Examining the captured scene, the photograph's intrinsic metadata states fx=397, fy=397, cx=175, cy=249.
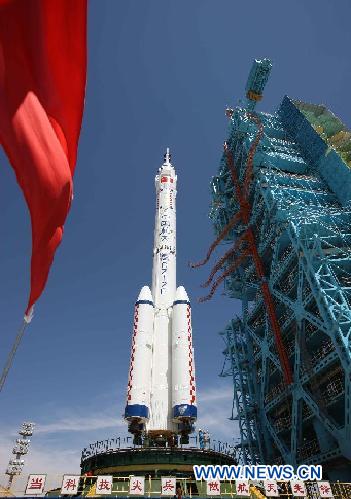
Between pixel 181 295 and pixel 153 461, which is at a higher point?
pixel 181 295

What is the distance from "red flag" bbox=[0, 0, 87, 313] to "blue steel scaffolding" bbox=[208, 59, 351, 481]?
93.2ft

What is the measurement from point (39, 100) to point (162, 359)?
2467 centimetres

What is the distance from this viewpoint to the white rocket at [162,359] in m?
26.5

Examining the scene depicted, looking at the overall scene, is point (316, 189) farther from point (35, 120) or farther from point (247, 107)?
point (35, 120)

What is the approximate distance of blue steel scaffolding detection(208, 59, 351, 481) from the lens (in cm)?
3425

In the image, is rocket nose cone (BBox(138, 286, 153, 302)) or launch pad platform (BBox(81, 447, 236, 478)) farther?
rocket nose cone (BBox(138, 286, 153, 302))

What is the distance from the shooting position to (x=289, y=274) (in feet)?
142

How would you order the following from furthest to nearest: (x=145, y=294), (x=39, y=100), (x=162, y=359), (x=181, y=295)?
(x=145, y=294), (x=181, y=295), (x=162, y=359), (x=39, y=100)

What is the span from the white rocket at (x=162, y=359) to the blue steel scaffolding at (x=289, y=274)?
1200cm

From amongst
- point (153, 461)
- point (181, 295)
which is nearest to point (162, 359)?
point (181, 295)

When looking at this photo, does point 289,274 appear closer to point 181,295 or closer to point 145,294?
point 181,295

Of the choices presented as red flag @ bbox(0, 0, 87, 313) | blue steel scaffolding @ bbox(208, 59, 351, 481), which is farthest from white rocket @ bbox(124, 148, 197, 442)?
red flag @ bbox(0, 0, 87, 313)

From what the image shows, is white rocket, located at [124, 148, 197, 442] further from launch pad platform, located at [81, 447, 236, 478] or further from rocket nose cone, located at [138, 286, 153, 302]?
launch pad platform, located at [81, 447, 236, 478]

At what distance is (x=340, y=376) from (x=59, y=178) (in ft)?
113
